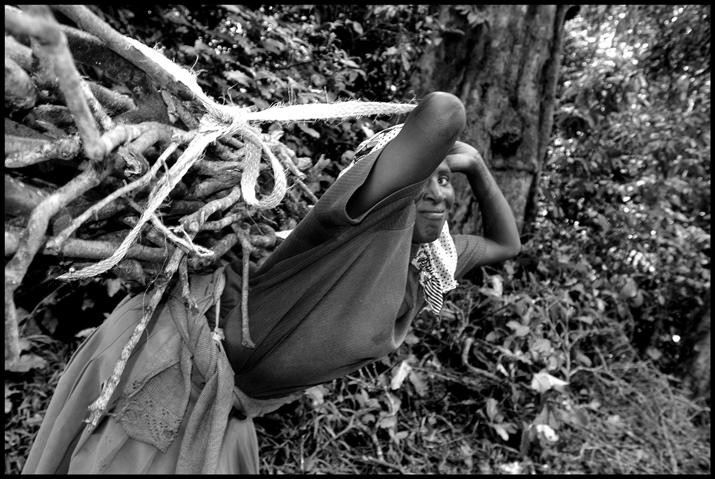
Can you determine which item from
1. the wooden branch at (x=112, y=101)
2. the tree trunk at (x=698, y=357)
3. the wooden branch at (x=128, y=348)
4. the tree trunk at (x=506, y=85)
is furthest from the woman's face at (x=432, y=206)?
the tree trunk at (x=698, y=357)

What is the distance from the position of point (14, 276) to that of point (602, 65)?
4.16 meters

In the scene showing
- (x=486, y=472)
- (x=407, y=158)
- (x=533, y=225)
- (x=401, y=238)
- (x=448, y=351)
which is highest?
(x=407, y=158)

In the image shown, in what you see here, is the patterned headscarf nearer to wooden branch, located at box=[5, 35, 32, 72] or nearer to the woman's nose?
the woman's nose

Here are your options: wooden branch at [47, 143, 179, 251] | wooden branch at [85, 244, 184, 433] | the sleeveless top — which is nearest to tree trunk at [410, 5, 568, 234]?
the sleeveless top

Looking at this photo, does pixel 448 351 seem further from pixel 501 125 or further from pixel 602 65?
pixel 602 65

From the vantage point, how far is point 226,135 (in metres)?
1.20

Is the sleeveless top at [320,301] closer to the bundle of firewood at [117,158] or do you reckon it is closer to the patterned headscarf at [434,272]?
the bundle of firewood at [117,158]

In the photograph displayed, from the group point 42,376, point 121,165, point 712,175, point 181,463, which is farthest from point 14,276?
point 712,175

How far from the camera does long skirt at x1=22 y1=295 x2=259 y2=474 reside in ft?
4.17

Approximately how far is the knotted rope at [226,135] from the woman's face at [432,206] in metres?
0.24

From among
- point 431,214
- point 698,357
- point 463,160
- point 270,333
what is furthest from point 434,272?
point 698,357

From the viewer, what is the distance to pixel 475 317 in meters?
3.23

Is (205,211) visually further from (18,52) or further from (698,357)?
(698,357)

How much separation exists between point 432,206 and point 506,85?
80.4 inches
